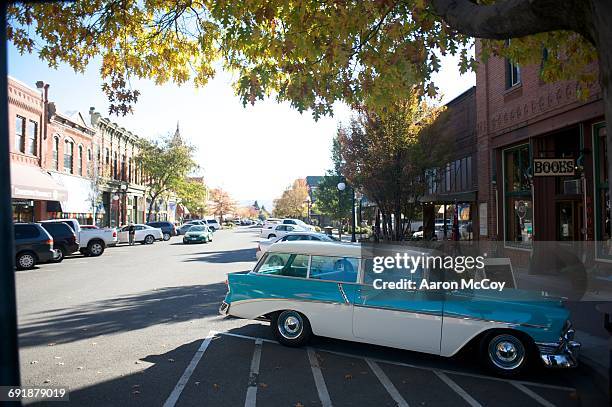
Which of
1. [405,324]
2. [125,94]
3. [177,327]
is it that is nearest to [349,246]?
[405,324]

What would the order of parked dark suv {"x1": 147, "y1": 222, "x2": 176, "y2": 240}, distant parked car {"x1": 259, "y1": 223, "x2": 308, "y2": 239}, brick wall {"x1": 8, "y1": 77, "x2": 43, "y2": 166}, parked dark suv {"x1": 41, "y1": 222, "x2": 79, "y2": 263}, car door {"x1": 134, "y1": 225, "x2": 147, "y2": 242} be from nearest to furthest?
parked dark suv {"x1": 41, "y1": 222, "x2": 79, "y2": 263} → distant parked car {"x1": 259, "y1": 223, "x2": 308, "y2": 239} → brick wall {"x1": 8, "y1": 77, "x2": 43, "y2": 166} → car door {"x1": 134, "y1": 225, "x2": 147, "y2": 242} → parked dark suv {"x1": 147, "y1": 222, "x2": 176, "y2": 240}

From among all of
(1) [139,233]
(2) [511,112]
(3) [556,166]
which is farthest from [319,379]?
(1) [139,233]

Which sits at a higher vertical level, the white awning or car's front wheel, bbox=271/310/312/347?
the white awning

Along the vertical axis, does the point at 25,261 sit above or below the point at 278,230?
below

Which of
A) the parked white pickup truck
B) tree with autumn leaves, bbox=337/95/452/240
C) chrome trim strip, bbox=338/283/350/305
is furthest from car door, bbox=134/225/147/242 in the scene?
chrome trim strip, bbox=338/283/350/305

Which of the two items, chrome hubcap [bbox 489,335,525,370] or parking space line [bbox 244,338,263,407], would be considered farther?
chrome hubcap [bbox 489,335,525,370]

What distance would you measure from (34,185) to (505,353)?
2843cm

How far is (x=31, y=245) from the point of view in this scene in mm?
17484

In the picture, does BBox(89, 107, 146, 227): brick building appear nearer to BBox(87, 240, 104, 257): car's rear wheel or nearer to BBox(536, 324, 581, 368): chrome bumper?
BBox(87, 240, 104, 257): car's rear wheel

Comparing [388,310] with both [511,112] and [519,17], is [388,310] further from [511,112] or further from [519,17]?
[511,112]

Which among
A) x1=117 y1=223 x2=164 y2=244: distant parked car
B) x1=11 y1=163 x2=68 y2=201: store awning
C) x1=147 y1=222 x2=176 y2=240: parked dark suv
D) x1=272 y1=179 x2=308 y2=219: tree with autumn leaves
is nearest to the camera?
x1=11 y1=163 x2=68 y2=201: store awning

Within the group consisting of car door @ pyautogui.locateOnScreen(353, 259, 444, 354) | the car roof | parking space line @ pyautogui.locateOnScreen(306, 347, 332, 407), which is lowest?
parking space line @ pyautogui.locateOnScreen(306, 347, 332, 407)

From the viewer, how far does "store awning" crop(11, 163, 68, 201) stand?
25.4 metres

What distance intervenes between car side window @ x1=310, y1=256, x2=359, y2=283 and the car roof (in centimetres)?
8
